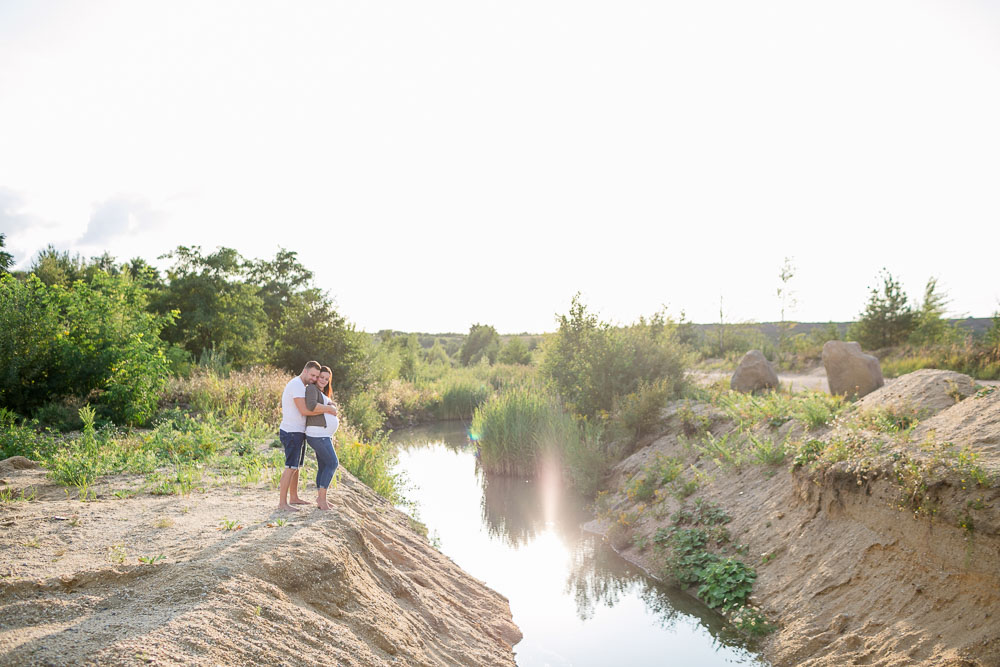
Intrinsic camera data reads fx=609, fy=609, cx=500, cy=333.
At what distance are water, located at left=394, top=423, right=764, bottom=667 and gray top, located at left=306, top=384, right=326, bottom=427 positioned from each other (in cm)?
327

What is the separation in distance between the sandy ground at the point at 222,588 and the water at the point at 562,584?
2.94ft

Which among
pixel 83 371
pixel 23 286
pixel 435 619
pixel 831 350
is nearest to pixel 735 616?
pixel 435 619

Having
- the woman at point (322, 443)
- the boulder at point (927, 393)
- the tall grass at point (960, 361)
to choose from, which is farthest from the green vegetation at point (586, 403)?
the woman at point (322, 443)

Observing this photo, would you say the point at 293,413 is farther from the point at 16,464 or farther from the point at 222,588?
the point at 16,464

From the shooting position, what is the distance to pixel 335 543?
5.11m

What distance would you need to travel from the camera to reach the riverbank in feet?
16.9

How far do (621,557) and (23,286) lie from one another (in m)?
11.0

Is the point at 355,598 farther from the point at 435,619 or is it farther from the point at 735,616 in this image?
the point at 735,616

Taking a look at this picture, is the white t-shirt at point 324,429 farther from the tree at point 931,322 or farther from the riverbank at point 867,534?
the tree at point 931,322

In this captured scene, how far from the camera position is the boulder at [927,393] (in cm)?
773

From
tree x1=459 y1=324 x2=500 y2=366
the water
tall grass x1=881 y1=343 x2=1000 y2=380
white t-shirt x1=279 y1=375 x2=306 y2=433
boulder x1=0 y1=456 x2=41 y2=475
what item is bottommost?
the water

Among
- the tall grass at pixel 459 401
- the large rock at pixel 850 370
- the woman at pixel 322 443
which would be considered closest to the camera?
the woman at pixel 322 443

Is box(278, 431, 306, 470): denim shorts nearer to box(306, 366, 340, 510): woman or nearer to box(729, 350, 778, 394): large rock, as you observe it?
box(306, 366, 340, 510): woman

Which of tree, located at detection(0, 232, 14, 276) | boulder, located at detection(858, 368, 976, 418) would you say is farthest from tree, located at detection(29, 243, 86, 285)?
boulder, located at detection(858, 368, 976, 418)
